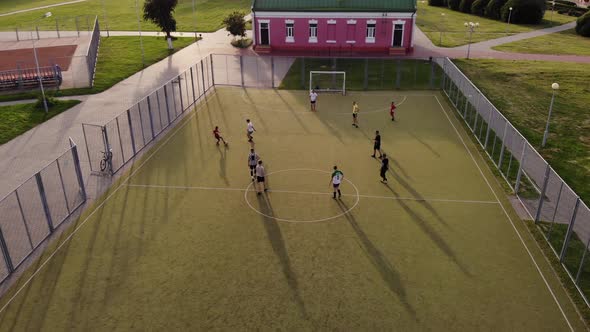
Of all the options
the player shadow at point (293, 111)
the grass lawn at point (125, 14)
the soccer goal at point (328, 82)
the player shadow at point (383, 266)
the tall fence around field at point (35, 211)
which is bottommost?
the player shadow at point (383, 266)

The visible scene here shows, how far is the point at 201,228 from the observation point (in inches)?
706

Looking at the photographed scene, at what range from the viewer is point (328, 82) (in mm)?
38594

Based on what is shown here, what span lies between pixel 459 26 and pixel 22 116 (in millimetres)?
55766

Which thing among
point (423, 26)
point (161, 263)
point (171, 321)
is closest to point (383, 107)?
point (161, 263)

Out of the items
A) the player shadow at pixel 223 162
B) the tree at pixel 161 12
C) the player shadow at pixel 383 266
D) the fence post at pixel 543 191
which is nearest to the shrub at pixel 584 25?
the tree at pixel 161 12

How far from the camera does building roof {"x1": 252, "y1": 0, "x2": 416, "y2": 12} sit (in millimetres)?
47375

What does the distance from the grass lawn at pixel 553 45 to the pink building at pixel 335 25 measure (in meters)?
12.0

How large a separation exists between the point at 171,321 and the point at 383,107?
2246cm

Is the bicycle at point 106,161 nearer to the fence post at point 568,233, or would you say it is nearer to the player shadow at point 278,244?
the player shadow at point 278,244

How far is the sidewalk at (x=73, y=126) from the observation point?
22.9 metres

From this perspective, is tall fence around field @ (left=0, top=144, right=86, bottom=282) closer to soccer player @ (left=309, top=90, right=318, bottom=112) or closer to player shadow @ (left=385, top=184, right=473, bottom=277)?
player shadow @ (left=385, top=184, right=473, bottom=277)

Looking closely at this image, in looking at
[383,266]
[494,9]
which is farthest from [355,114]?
[494,9]

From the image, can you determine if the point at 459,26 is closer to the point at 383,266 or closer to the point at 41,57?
the point at 41,57

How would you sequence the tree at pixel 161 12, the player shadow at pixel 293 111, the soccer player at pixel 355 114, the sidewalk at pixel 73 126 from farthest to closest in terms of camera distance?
the tree at pixel 161 12
the player shadow at pixel 293 111
the soccer player at pixel 355 114
the sidewalk at pixel 73 126
